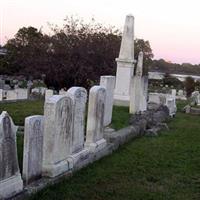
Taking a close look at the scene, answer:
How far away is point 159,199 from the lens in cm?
652

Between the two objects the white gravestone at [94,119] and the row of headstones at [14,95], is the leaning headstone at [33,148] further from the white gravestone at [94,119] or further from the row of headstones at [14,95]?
the row of headstones at [14,95]

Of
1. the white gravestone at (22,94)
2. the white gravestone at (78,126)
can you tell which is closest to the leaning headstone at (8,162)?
the white gravestone at (78,126)

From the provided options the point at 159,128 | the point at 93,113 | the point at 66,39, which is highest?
the point at 66,39

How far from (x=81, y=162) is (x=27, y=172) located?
6.26ft

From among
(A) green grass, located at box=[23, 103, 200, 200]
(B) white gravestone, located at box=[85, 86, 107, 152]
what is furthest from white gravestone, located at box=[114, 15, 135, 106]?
(B) white gravestone, located at box=[85, 86, 107, 152]

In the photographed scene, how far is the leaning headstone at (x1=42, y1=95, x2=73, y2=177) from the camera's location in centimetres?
698

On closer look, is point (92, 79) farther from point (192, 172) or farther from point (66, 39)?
point (192, 172)

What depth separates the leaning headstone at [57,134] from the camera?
22.9 feet

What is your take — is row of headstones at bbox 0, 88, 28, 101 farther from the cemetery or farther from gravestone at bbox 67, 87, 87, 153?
gravestone at bbox 67, 87, 87, 153

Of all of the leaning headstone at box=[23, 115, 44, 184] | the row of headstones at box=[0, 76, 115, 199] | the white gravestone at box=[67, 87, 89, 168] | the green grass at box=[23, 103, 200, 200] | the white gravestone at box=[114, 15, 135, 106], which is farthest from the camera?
the white gravestone at box=[114, 15, 135, 106]

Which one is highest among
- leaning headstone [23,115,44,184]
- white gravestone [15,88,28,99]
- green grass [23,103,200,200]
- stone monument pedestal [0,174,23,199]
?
leaning headstone [23,115,44,184]

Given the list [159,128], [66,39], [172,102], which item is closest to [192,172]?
[159,128]

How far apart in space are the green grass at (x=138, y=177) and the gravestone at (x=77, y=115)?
1.55 feet

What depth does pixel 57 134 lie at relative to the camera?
7.21 metres
